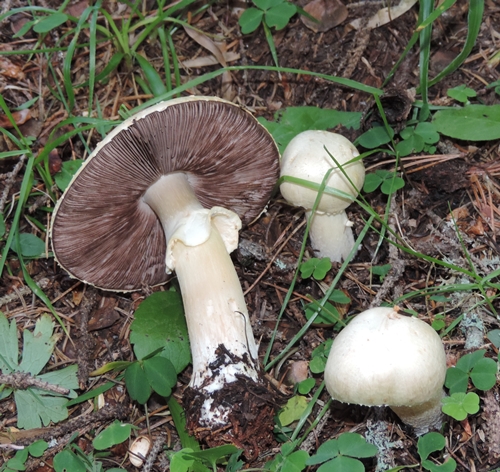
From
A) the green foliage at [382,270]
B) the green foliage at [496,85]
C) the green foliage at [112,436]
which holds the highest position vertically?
the green foliage at [496,85]

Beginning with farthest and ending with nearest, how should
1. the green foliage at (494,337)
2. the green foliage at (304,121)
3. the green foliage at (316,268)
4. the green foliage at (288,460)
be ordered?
1. the green foliage at (304,121)
2. the green foliage at (316,268)
3. the green foliage at (494,337)
4. the green foliage at (288,460)

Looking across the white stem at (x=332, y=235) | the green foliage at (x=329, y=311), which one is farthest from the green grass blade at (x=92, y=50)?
the green foliage at (x=329, y=311)

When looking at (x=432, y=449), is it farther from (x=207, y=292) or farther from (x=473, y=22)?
(x=473, y=22)

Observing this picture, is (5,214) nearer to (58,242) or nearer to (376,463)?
Result: (58,242)

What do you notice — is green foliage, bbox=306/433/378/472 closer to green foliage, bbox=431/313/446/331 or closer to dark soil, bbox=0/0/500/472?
dark soil, bbox=0/0/500/472

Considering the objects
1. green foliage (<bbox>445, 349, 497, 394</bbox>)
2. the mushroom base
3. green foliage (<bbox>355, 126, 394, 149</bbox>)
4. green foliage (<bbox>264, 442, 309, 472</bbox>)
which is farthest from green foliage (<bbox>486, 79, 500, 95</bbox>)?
green foliage (<bbox>264, 442, 309, 472</bbox>)

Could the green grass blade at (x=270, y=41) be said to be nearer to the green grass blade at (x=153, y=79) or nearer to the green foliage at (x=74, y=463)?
the green grass blade at (x=153, y=79)
